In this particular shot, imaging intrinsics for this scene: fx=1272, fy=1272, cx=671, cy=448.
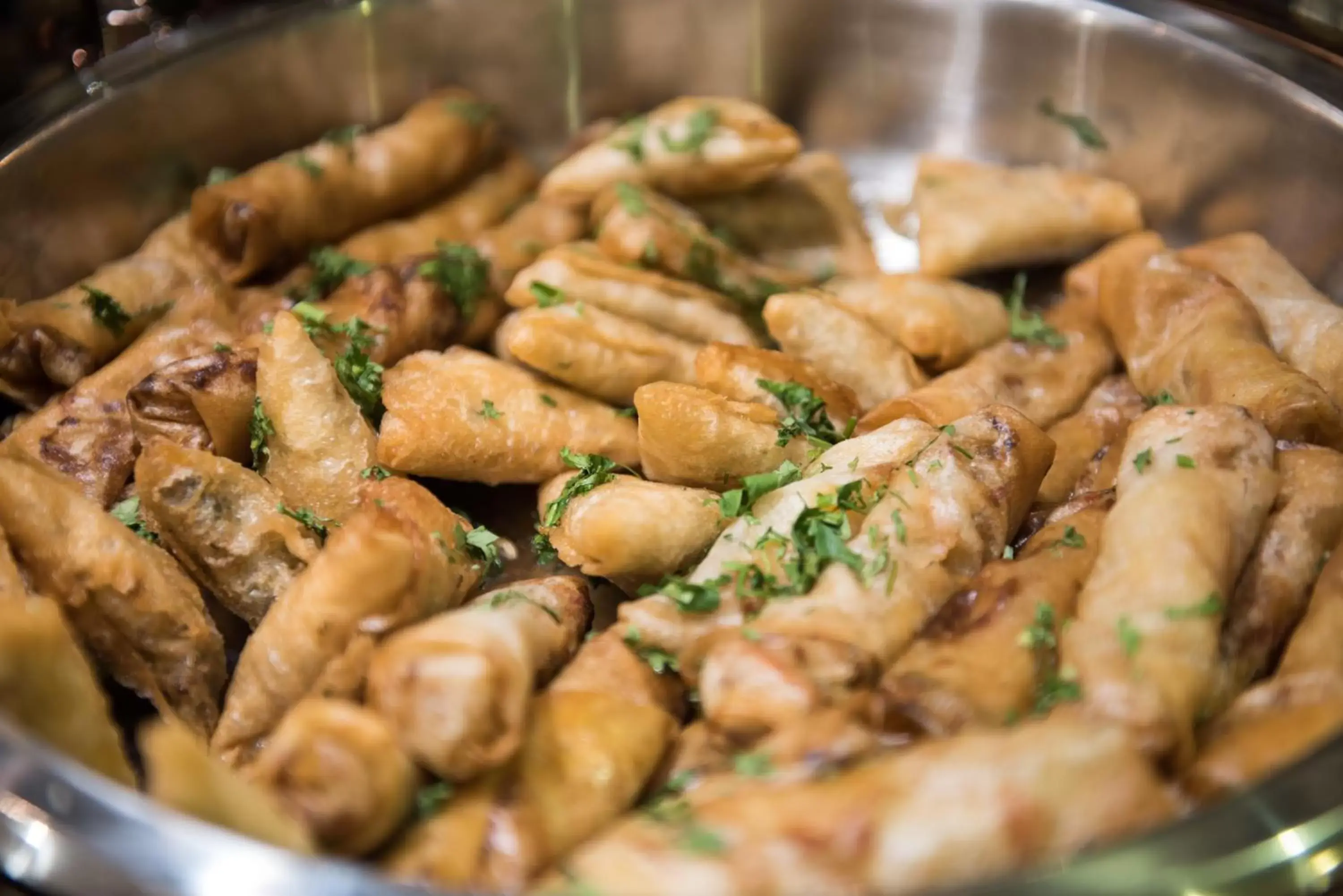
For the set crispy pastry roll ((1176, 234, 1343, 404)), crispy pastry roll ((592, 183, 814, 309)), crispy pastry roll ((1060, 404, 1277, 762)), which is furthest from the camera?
crispy pastry roll ((592, 183, 814, 309))

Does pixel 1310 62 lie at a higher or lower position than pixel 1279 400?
higher

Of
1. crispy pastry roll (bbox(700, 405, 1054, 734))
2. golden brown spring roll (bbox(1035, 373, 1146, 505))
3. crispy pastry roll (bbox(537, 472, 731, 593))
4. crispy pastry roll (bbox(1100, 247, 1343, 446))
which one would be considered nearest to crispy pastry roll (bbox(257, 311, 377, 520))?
crispy pastry roll (bbox(537, 472, 731, 593))

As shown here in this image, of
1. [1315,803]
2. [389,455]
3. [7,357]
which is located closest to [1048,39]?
[389,455]

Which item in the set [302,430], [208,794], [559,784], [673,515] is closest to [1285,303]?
[673,515]

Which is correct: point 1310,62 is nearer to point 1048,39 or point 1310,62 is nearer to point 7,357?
point 1048,39

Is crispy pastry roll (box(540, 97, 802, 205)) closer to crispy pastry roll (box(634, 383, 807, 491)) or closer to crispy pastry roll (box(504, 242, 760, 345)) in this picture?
crispy pastry roll (box(504, 242, 760, 345))

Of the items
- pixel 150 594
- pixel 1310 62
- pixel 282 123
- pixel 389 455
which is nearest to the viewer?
pixel 150 594

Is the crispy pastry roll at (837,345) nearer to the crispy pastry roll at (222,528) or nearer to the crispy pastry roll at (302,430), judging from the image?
the crispy pastry roll at (302,430)
